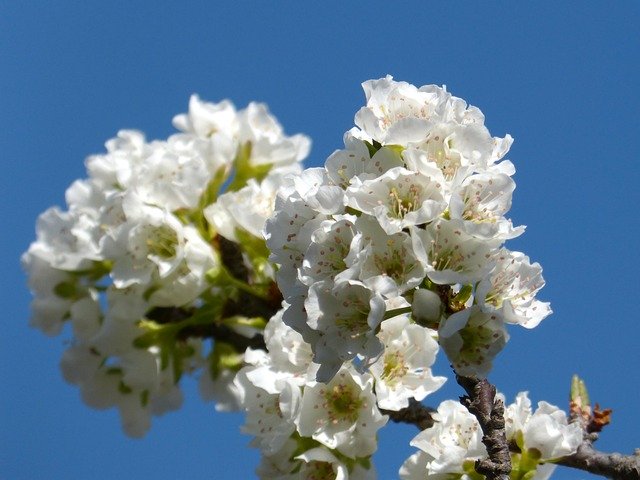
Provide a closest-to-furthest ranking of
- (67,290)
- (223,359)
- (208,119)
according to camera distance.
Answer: (67,290), (223,359), (208,119)

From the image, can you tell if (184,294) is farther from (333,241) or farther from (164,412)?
(333,241)

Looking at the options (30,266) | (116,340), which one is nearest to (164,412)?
(116,340)

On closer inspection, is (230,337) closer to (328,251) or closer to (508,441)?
(508,441)

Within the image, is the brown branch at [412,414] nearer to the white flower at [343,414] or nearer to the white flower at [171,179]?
the white flower at [343,414]

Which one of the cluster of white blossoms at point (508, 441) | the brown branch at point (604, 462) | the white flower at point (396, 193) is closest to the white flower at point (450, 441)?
the cluster of white blossoms at point (508, 441)

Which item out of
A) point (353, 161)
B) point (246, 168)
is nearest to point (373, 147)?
point (353, 161)
